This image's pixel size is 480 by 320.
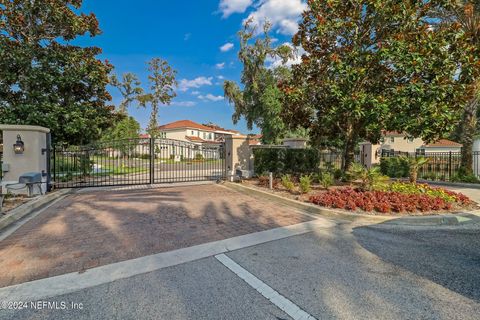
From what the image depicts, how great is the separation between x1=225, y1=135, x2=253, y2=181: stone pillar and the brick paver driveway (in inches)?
111

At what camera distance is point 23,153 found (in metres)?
7.45

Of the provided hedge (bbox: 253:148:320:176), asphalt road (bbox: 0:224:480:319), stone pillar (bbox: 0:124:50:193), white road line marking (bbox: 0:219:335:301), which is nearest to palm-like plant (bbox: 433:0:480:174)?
hedge (bbox: 253:148:320:176)

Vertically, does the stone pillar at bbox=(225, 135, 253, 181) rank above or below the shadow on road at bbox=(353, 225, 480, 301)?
above

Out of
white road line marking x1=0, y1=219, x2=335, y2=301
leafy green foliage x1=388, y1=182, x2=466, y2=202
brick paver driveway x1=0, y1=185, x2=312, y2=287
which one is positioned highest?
leafy green foliage x1=388, y1=182, x2=466, y2=202

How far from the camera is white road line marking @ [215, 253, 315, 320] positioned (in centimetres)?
255

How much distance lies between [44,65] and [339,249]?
44.0ft

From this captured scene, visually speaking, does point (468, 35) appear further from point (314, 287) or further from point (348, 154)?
point (314, 287)

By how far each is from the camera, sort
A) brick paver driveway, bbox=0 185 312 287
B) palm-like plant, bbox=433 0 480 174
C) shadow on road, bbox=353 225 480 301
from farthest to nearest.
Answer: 1. palm-like plant, bbox=433 0 480 174
2. brick paver driveway, bbox=0 185 312 287
3. shadow on road, bbox=353 225 480 301

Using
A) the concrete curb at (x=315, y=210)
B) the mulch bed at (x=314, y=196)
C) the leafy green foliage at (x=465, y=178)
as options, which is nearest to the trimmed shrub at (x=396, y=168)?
the leafy green foliage at (x=465, y=178)

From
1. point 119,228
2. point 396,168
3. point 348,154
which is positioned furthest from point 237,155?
point 396,168

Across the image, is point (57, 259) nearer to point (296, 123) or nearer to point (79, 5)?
point (296, 123)

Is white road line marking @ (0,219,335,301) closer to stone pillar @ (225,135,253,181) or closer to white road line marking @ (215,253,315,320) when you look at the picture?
white road line marking @ (215,253,315,320)

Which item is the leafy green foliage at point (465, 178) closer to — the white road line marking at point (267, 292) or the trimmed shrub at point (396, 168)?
the trimmed shrub at point (396, 168)

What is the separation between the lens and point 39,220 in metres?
5.63
